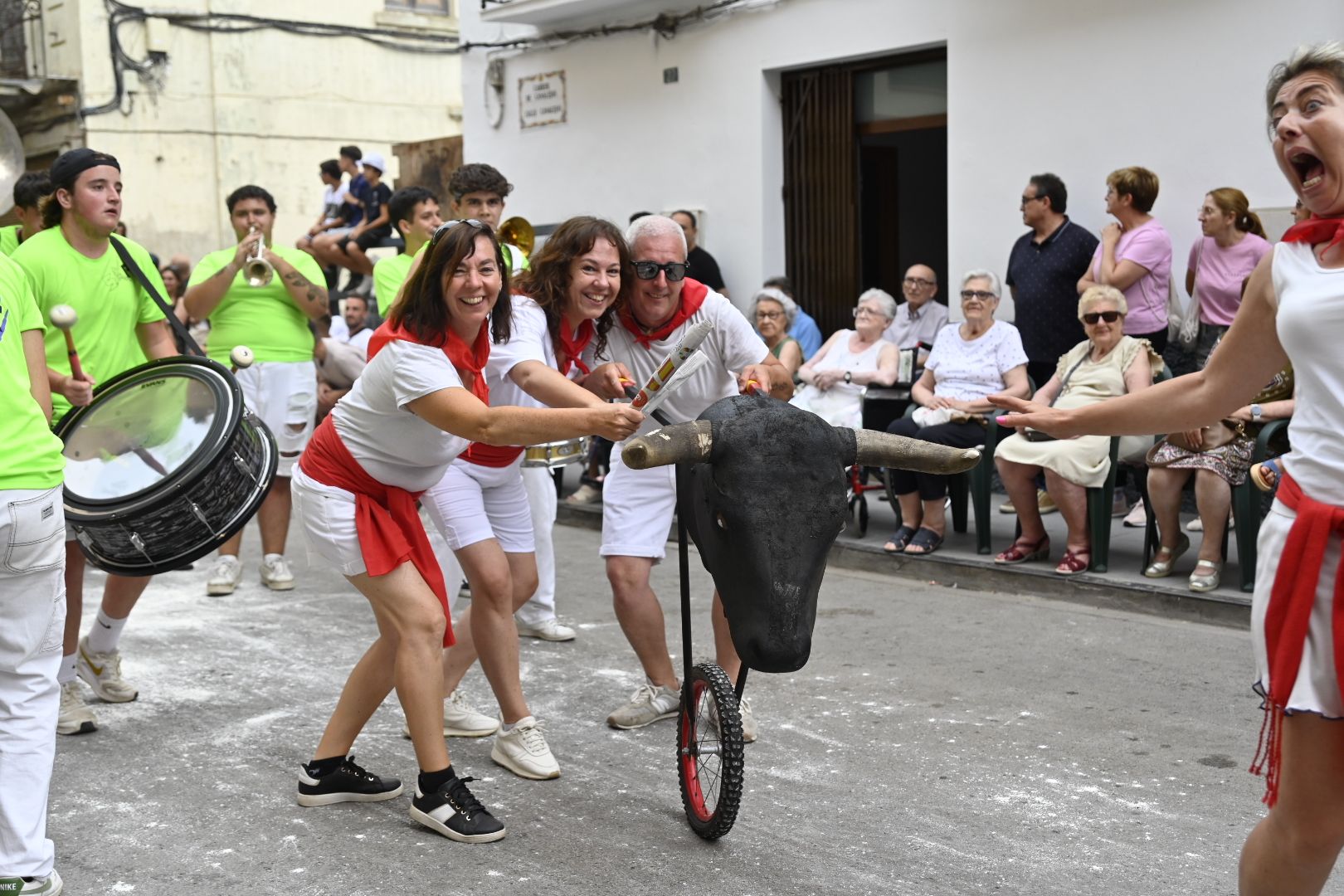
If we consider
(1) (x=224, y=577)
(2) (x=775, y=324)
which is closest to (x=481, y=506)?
(1) (x=224, y=577)

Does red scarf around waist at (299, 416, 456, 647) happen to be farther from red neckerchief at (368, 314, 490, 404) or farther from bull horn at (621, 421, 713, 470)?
bull horn at (621, 421, 713, 470)

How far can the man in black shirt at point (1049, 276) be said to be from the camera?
928 cm

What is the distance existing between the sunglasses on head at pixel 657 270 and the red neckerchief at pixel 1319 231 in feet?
8.11

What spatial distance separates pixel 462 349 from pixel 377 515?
553mm

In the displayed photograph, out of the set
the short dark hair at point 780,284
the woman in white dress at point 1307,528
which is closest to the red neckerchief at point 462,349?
the woman in white dress at point 1307,528

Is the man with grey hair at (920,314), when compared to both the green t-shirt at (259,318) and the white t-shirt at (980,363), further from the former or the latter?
the green t-shirt at (259,318)

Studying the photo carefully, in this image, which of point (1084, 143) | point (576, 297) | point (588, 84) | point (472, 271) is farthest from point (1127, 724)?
point (588, 84)

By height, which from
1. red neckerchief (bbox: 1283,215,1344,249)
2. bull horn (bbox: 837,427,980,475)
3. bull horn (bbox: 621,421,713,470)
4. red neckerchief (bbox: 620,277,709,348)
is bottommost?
bull horn (bbox: 837,427,980,475)

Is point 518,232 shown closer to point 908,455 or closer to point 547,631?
point 547,631

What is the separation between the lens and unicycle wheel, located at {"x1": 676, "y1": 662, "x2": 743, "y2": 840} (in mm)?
4191

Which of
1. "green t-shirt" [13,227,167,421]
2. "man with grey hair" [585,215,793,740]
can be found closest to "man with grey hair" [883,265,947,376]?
"man with grey hair" [585,215,793,740]

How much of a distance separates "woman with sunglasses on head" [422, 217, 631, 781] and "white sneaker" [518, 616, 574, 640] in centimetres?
155

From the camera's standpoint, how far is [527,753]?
5.02 m

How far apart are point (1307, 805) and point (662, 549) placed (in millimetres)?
2931
